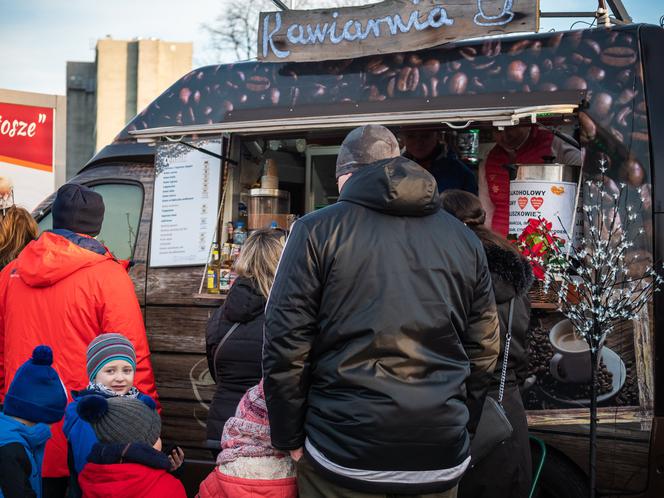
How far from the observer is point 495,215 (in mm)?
4945

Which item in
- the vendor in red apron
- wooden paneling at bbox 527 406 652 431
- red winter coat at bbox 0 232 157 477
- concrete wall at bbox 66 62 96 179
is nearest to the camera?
red winter coat at bbox 0 232 157 477

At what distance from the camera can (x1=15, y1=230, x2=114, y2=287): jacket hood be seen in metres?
3.85

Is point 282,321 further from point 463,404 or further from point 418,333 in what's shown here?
point 463,404

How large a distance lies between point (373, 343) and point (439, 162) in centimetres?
302

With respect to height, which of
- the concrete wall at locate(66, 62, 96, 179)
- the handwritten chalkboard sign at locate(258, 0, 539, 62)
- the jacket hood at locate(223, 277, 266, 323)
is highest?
the concrete wall at locate(66, 62, 96, 179)

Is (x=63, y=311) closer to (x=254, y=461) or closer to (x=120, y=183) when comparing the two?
(x=254, y=461)

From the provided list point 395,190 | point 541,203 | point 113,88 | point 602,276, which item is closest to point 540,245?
point 541,203

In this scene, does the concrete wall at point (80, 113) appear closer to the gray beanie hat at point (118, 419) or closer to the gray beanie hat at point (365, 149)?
the gray beanie hat at point (118, 419)

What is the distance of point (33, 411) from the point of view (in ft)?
10.4

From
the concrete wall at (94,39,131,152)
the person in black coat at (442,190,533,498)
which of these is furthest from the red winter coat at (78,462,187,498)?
the concrete wall at (94,39,131,152)

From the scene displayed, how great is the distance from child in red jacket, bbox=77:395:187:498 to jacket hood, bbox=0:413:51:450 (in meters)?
0.16

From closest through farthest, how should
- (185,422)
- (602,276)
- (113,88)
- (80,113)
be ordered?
(602,276) < (185,422) < (113,88) < (80,113)

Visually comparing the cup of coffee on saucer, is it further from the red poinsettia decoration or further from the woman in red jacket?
the woman in red jacket

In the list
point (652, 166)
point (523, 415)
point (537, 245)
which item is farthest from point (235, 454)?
point (652, 166)
